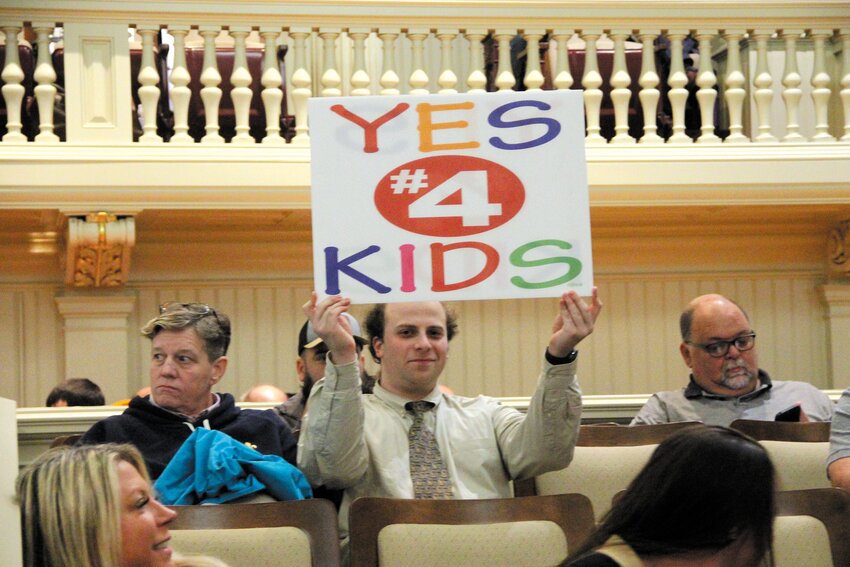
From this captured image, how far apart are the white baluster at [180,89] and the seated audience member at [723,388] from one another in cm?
271

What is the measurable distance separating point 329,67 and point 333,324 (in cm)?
323

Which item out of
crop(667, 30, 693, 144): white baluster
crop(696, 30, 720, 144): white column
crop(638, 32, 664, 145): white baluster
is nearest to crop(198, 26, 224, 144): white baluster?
crop(638, 32, 664, 145): white baluster

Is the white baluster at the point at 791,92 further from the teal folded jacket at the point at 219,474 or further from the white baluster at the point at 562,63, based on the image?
the teal folded jacket at the point at 219,474

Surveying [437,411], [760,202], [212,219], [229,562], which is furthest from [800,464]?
[212,219]

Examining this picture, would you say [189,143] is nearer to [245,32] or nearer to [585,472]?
[245,32]

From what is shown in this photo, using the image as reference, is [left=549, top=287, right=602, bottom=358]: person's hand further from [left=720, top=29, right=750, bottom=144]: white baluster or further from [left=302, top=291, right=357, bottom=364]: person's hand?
[left=720, top=29, right=750, bottom=144]: white baluster

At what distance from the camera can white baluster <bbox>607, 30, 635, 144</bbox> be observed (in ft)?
20.5

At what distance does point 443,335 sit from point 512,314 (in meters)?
3.42

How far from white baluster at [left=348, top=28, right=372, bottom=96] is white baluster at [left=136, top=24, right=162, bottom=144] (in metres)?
0.89

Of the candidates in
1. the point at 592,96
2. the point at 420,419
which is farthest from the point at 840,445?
the point at 592,96

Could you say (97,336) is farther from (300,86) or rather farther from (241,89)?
(300,86)

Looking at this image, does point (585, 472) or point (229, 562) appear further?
point (585, 472)

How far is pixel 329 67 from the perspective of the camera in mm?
6102

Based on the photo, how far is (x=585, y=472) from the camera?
139 inches
